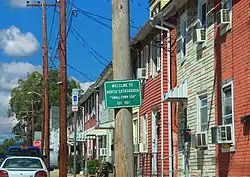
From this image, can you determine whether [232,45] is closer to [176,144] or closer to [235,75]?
[235,75]

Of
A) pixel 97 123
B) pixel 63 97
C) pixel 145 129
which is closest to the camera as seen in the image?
pixel 63 97

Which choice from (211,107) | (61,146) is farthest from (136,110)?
(211,107)

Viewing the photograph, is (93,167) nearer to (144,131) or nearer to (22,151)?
(22,151)

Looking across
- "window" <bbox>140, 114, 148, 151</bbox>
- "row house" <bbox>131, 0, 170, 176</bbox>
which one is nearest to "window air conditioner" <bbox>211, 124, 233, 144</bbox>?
"row house" <bbox>131, 0, 170, 176</bbox>

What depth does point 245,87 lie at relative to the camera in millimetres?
11859

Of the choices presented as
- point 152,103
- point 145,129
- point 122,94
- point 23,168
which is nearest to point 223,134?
point 122,94

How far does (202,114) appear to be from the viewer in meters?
15.0

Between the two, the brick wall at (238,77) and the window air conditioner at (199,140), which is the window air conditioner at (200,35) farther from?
the window air conditioner at (199,140)

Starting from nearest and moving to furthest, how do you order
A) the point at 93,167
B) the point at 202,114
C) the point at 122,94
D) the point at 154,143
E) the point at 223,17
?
the point at 122,94 → the point at 223,17 → the point at 202,114 → the point at 154,143 → the point at 93,167

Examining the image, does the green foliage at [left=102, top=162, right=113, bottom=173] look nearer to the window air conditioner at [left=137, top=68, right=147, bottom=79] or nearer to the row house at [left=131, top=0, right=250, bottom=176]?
the row house at [left=131, top=0, right=250, bottom=176]

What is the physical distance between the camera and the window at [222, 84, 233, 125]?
42.1 ft

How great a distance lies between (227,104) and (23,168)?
7.61 metres

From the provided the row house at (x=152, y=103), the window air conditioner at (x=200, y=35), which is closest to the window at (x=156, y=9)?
the row house at (x=152, y=103)

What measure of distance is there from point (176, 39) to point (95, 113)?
20747 mm
